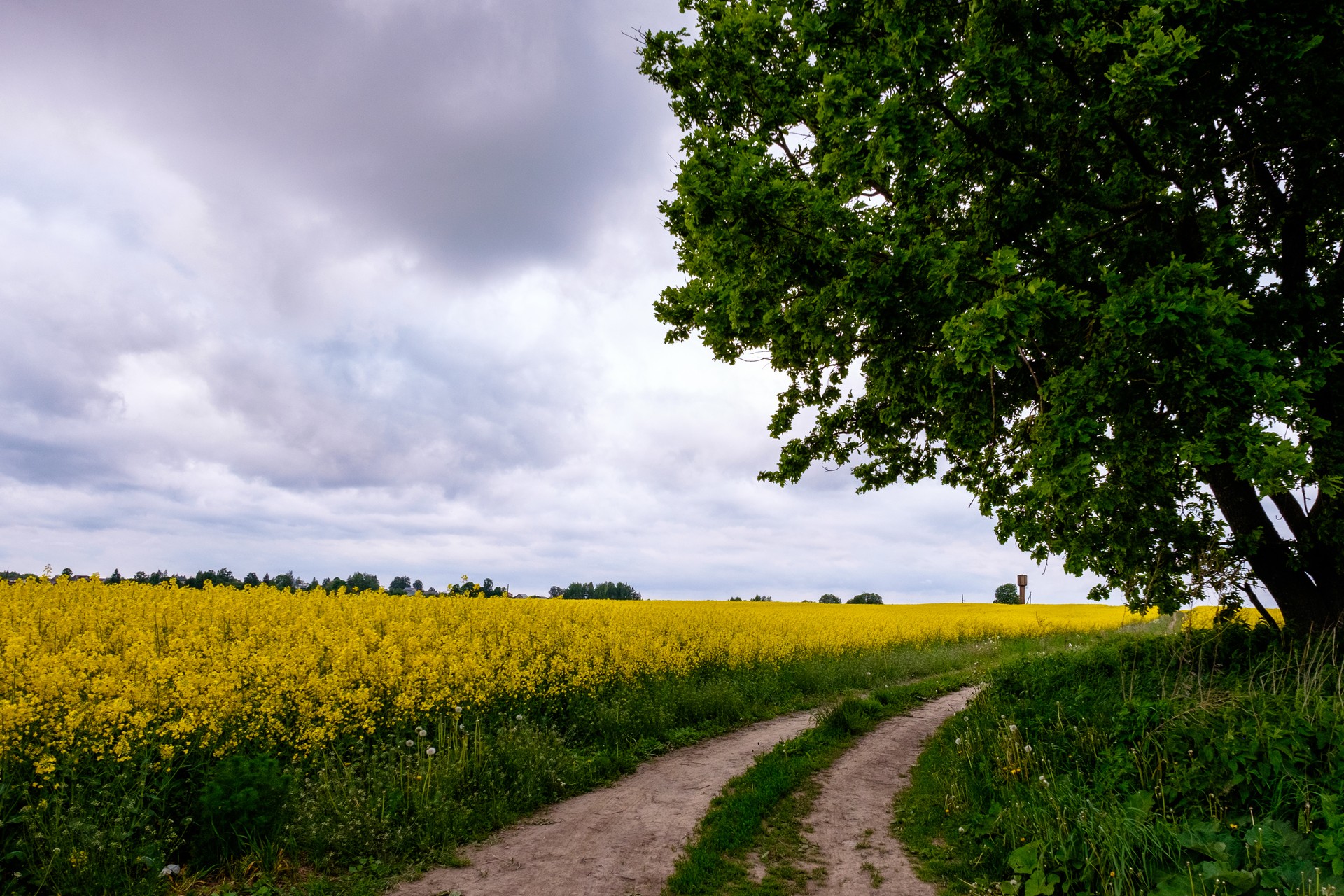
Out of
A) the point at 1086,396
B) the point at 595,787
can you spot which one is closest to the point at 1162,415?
the point at 1086,396

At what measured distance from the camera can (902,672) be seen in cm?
1817

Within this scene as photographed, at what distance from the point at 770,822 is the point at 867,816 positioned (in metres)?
1.28

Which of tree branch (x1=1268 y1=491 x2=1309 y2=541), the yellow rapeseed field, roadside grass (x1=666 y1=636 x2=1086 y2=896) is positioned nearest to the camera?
roadside grass (x1=666 y1=636 x2=1086 y2=896)

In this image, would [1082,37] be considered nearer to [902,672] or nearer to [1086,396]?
[1086,396]

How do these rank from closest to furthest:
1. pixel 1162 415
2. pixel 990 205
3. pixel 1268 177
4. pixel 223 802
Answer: pixel 223 802, pixel 1162 415, pixel 990 205, pixel 1268 177

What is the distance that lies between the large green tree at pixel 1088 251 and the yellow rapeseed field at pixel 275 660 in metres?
6.47

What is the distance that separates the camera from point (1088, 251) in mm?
8391

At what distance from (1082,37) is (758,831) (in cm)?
892

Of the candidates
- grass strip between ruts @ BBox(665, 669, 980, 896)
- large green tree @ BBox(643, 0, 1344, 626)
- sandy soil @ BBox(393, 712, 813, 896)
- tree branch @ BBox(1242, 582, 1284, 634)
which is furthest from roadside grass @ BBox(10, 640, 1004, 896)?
tree branch @ BBox(1242, 582, 1284, 634)

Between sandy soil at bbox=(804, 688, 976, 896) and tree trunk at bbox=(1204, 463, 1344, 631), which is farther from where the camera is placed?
tree trunk at bbox=(1204, 463, 1344, 631)

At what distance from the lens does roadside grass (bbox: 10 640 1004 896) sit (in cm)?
512

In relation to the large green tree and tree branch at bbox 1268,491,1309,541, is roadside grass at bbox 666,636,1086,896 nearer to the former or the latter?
the large green tree

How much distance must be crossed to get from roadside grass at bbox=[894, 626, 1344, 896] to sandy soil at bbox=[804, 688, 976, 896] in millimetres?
264

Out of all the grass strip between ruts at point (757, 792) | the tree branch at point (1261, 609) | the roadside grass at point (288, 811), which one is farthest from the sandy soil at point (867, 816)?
the tree branch at point (1261, 609)
